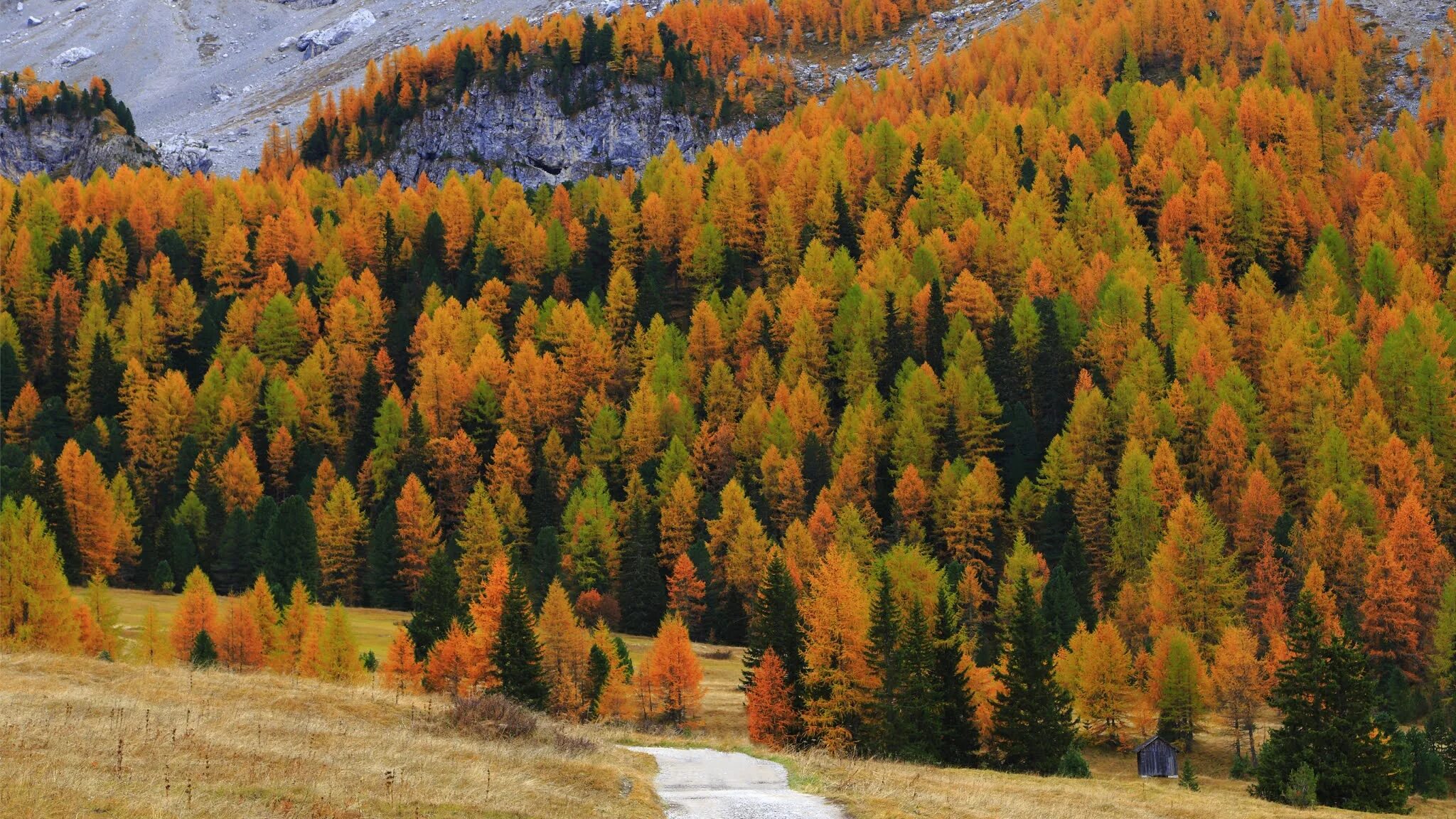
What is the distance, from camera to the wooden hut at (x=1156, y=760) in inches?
2507

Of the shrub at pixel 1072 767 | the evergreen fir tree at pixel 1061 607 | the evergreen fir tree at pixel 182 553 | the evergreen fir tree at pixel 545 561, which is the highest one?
the shrub at pixel 1072 767

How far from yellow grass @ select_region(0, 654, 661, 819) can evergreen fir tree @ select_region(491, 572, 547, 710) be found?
38.9 ft

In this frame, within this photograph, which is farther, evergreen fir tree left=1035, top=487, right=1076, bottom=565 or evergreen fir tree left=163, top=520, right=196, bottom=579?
evergreen fir tree left=1035, top=487, right=1076, bottom=565

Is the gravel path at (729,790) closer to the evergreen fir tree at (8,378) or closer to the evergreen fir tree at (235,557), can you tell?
the evergreen fir tree at (235,557)

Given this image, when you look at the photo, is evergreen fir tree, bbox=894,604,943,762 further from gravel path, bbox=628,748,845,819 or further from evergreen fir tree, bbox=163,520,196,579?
evergreen fir tree, bbox=163,520,196,579

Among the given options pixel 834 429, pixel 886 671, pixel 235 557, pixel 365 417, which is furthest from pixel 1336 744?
pixel 365 417

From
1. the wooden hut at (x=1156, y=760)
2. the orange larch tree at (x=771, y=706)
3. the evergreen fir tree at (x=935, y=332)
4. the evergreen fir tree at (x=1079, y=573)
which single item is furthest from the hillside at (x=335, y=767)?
the evergreen fir tree at (x=935, y=332)

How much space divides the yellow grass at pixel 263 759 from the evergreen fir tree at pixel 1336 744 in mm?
27157

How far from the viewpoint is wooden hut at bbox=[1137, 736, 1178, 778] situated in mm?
63688

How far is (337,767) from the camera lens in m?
27.2

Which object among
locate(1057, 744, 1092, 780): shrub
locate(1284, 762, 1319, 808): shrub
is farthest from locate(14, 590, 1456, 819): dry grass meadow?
locate(1057, 744, 1092, 780): shrub

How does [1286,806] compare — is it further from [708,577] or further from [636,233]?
[636,233]

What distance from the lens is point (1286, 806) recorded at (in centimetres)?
4194

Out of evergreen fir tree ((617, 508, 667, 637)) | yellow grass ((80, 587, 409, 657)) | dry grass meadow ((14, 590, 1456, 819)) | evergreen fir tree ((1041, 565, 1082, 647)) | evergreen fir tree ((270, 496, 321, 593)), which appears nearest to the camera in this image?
dry grass meadow ((14, 590, 1456, 819))
